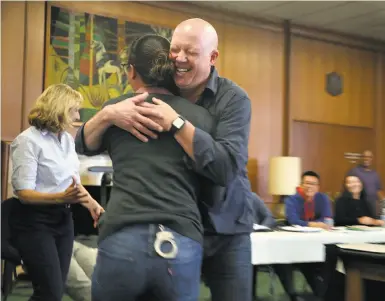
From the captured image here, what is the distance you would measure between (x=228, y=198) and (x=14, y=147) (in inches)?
51.2

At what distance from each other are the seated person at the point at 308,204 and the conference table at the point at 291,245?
68cm

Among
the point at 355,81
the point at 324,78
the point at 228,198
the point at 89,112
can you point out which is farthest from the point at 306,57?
the point at 228,198

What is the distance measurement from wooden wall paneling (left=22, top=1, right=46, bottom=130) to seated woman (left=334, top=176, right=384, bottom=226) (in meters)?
3.10

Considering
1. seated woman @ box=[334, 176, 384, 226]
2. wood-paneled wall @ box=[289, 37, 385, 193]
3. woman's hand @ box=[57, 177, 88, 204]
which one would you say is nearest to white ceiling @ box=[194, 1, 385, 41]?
wood-paneled wall @ box=[289, 37, 385, 193]

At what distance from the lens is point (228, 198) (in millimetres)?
1472

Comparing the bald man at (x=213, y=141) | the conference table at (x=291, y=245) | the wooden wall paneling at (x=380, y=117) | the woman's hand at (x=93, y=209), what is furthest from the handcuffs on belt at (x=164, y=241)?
the wooden wall paneling at (x=380, y=117)

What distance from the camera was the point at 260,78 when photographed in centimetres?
693

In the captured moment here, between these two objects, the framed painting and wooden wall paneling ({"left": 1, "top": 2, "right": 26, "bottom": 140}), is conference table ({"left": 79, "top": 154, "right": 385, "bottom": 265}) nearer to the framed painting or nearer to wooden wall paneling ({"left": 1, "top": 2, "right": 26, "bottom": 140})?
the framed painting

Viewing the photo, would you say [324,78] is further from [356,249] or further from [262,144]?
[356,249]

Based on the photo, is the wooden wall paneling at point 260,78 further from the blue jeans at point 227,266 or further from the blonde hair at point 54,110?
the blue jeans at point 227,266

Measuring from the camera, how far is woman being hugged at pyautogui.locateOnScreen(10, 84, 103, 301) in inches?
89.0

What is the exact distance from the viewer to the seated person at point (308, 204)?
4.54 metres

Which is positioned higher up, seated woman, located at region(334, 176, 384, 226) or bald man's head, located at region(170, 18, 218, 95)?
bald man's head, located at region(170, 18, 218, 95)

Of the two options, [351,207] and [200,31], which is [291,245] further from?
[200,31]
